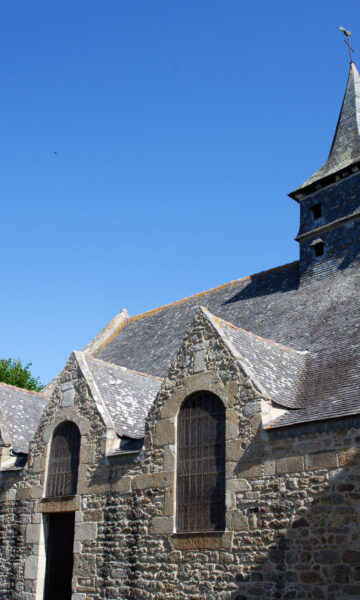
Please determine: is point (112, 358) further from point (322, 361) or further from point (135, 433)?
point (322, 361)

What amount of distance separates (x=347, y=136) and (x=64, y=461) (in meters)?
13.5

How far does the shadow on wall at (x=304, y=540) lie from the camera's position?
8.87m

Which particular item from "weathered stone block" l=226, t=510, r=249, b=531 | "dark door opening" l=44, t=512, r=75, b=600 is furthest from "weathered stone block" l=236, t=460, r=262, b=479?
"dark door opening" l=44, t=512, r=75, b=600

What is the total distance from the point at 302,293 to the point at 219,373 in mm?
6566

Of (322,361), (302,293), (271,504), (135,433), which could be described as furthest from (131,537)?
(302,293)

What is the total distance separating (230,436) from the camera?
11.0 m

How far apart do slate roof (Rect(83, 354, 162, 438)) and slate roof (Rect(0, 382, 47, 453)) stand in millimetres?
3432

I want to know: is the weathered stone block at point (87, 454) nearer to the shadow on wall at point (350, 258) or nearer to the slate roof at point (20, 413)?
the slate roof at point (20, 413)

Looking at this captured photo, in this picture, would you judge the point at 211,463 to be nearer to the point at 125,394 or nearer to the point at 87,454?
the point at 87,454

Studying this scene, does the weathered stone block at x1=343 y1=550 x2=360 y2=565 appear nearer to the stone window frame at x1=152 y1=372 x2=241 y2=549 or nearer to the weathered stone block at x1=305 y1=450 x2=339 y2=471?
the weathered stone block at x1=305 y1=450 x2=339 y2=471

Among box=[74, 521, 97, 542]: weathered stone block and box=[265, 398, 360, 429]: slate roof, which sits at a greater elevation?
box=[265, 398, 360, 429]: slate roof

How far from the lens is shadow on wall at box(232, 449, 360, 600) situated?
29.1 feet

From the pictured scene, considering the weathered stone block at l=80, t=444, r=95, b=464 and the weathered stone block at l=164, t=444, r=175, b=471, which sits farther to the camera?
the weathered stone block at l=80, t=444, r=95, b=464

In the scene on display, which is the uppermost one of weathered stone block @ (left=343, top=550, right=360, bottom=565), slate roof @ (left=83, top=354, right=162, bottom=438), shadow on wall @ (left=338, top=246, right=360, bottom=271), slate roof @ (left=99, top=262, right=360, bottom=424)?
shadow on wall @ (left=338, top=246, right=360, bottom=271)
